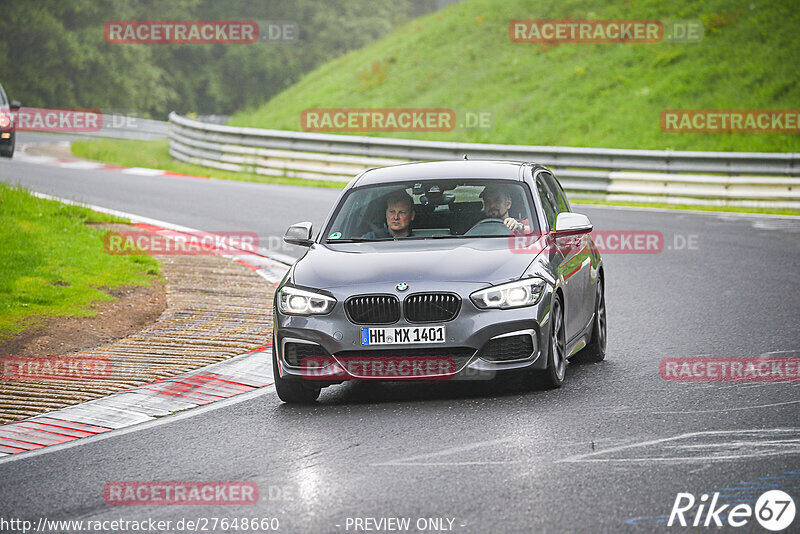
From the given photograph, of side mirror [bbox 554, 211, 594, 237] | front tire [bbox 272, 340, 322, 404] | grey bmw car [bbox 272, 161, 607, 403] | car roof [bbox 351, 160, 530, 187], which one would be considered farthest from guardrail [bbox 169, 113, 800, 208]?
front tire [bbox 272, 340, 322, 404]

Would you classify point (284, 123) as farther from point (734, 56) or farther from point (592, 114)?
point (734, 56)

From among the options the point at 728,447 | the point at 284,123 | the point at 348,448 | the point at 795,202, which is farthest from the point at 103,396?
the point at 284,123

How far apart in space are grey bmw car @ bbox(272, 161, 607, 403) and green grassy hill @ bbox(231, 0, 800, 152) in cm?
1974

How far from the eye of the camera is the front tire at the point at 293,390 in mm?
8258

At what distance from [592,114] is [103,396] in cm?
2532

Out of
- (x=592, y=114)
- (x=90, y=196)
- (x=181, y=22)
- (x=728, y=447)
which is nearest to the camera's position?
(x=728, y=447)

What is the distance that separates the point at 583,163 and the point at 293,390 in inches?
677

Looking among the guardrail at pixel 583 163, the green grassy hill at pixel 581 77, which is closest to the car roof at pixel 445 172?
the guardrail at pixel 583 163

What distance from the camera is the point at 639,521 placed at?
17.8ft

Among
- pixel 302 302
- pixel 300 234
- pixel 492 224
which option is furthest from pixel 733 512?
pixel 300 234

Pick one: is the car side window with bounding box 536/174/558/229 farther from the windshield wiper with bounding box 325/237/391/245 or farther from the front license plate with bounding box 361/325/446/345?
the front license plate with bounding box 361/325/446/345

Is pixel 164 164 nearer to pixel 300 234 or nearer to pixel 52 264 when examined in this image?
pixel 52 264

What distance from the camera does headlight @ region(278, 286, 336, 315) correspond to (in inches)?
317

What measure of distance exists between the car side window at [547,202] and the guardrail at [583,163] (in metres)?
13.8
